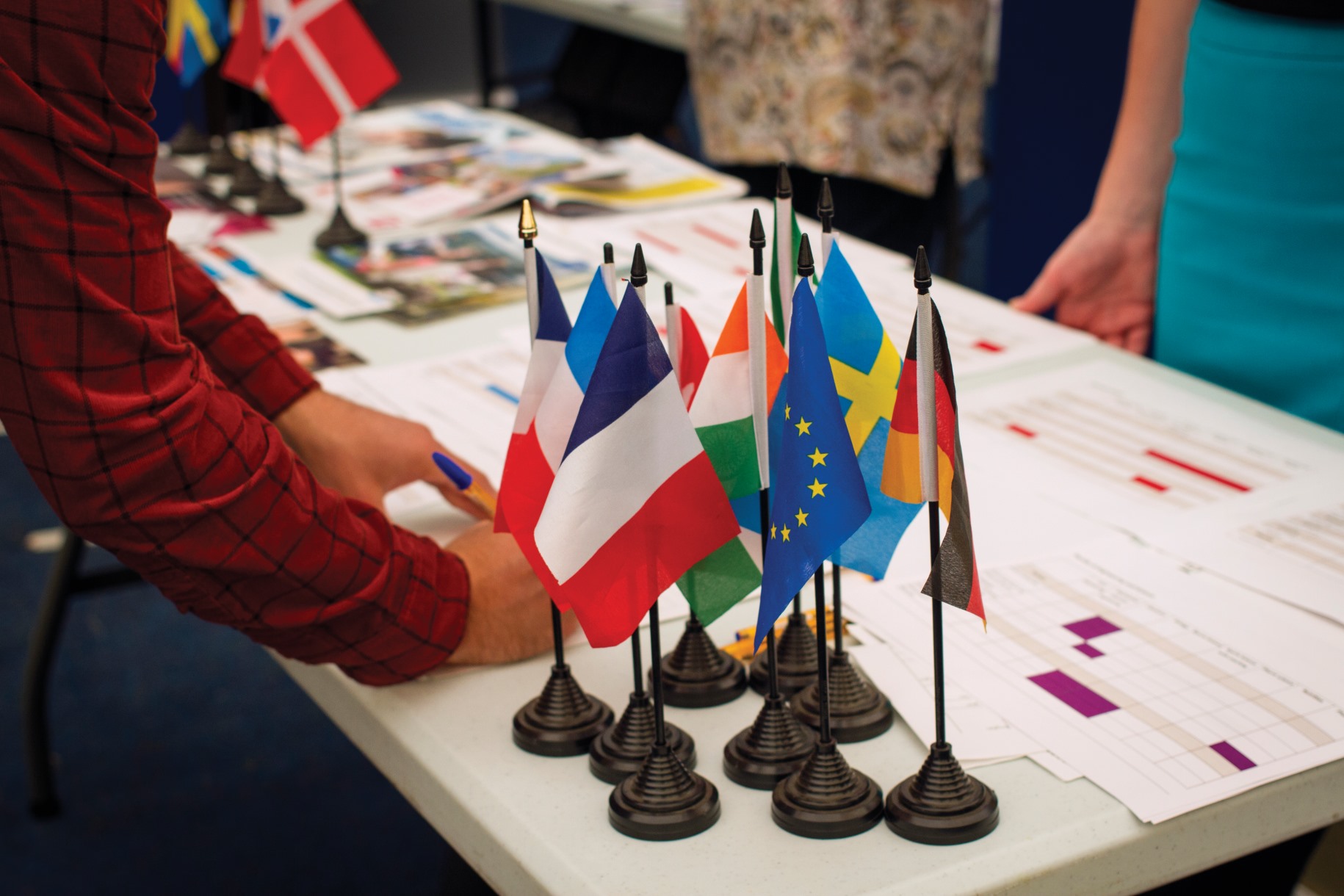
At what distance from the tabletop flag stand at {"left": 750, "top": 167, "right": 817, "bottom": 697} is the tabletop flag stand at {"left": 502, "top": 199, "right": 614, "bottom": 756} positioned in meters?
0.11

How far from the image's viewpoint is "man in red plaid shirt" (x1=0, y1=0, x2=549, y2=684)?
0.66 m

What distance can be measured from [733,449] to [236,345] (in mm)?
553

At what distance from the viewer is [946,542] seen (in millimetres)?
684

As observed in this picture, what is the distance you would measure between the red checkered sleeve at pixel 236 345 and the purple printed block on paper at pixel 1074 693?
661 millimetres

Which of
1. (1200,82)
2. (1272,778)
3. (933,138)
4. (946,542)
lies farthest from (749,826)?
(933,138)

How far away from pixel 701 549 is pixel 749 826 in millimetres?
156

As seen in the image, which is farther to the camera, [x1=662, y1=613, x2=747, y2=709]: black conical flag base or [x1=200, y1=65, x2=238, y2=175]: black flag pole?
[x1=200, y1=65, x2=238, y2=175]: black flag pole

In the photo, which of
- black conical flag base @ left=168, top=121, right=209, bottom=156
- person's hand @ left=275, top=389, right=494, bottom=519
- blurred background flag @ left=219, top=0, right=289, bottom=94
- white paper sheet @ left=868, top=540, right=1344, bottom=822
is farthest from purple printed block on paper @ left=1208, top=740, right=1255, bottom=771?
black conical flag base @ left=168, top=121, right=209, bottom=156

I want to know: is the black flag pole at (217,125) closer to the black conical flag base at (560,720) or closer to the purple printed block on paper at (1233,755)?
the black conical flag base at (560,720)

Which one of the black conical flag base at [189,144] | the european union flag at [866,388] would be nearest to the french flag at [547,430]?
the european union flag at [866,388]

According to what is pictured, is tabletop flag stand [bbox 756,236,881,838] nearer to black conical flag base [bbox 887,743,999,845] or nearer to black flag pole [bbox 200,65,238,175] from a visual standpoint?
black conical flag base [bbox 887,743,999,845]

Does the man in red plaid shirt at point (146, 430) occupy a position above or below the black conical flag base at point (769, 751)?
above

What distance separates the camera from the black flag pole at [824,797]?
0.73m

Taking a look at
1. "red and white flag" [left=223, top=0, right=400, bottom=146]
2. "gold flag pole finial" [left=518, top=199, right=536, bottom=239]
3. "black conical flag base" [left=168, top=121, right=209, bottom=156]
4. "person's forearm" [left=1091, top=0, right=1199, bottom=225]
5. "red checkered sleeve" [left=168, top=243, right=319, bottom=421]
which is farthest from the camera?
"black conical flag base" [left=168, top=121, right=209, bottom=156]
